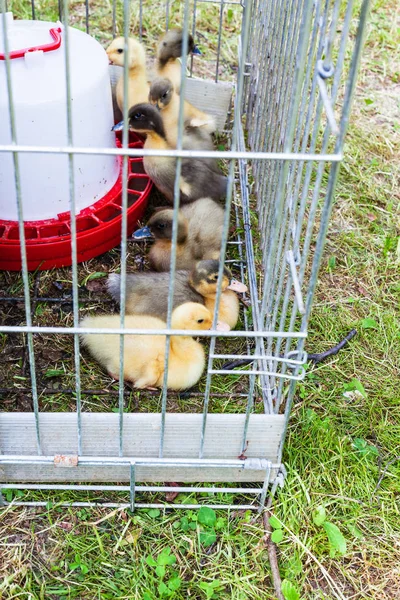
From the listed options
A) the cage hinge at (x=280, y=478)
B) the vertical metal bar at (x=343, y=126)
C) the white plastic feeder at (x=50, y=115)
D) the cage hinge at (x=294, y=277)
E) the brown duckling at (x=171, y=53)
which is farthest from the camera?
the brown duckling at (x=171, y=53)

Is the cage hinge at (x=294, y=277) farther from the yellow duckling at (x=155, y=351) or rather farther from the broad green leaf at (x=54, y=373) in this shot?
the broad green leaf at (x=54, y=373)

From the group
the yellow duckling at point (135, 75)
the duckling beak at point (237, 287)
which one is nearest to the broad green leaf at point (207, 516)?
the duckling beak at point (237, 287)

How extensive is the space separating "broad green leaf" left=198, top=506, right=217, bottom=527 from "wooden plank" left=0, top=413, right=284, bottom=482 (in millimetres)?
115

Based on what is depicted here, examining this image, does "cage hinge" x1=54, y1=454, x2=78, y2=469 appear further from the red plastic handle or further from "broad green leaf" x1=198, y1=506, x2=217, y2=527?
the red plastic handle

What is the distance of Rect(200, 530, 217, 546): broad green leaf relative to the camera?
1962mm

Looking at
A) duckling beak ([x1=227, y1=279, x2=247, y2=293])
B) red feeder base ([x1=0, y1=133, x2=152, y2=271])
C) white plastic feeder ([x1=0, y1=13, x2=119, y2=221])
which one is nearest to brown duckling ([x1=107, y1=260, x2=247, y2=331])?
duckling beak ([x1=227, y1=279, x2=247, y2=293])

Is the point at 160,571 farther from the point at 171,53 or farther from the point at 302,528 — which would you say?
the point at 171,53

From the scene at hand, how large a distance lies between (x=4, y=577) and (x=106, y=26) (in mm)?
3611

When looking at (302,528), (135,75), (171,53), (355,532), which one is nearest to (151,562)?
(302,528)

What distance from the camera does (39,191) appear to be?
8.68 ft

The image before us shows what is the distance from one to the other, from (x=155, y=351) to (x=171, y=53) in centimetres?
179

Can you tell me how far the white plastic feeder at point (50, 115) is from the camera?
2.51m

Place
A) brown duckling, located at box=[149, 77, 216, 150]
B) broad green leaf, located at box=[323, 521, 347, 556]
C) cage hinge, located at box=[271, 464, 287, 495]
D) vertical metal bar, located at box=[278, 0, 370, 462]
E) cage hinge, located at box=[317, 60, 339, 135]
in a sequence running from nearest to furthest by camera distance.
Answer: vertical metal bar, located at box=[278, 0, 370, 462] → cage hinge, located at box=[317, 60, 339, 135] → broad green leaf, located at box=[323, 521, 347, 556] → cage hinge, located at box=[271, 464, 287, 495] → brown duckling, located at box=[149, 77, 216, 150]

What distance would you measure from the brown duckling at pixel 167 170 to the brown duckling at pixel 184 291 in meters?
0.52
